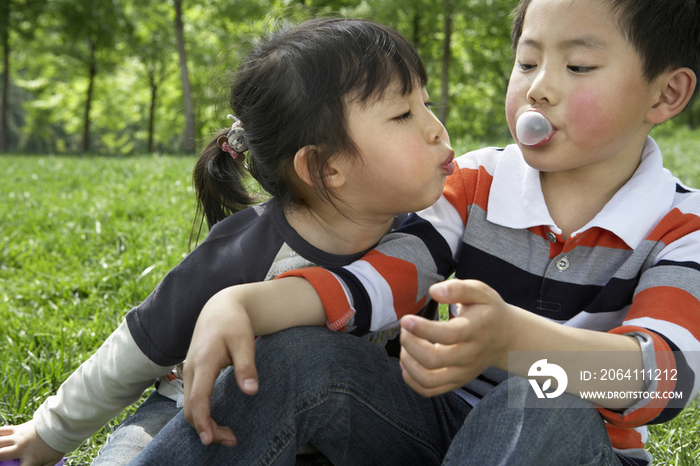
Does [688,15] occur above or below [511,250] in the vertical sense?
above

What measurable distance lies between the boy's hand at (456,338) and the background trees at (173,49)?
468 inches

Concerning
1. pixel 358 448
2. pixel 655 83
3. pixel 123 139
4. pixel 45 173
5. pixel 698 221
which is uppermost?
pixel 655 83

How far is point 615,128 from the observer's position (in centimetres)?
132

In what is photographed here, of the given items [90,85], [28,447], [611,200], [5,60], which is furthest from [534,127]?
[90,85]

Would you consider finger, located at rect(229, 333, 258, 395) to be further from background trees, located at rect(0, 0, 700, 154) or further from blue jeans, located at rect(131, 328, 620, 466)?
background trees, located at rect(0, 0, 700, 154)

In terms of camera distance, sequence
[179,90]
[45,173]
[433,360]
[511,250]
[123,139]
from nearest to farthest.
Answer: [433,360], [511,250], [45,173], [179,90], [123,139]

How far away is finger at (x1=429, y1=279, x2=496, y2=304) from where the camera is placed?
927mm

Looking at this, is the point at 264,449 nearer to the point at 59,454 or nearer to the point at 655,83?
the point at 59,454

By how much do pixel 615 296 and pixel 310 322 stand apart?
70 centimetres

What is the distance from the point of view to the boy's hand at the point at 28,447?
5.01 ft

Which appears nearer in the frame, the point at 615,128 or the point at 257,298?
the point at 257,298

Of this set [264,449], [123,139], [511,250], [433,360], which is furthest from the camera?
[123,139]

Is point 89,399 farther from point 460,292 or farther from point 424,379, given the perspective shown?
point 460,292

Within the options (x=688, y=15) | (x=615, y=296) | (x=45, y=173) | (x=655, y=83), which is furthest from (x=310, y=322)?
(x=45, y=173)
